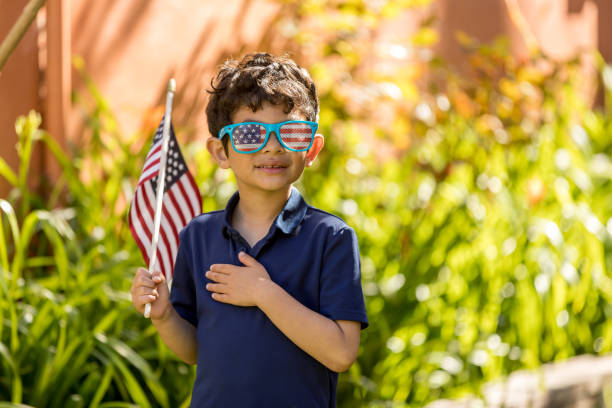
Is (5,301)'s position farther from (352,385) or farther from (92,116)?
(352,385)

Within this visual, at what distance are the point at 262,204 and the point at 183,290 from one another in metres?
0.31

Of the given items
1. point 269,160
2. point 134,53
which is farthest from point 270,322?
point 134,53

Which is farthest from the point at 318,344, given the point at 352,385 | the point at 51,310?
the point at 352,385

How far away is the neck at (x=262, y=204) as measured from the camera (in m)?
1.97

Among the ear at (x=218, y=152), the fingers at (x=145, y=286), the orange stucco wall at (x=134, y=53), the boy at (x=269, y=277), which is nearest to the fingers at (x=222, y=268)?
the boy at (x=269, y=277)

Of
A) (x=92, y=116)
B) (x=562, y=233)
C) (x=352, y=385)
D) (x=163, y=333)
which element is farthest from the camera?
(x=562, y=233)

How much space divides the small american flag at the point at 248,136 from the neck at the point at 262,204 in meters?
0.14

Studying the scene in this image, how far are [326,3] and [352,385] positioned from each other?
2.11m

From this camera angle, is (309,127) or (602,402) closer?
(309,127)

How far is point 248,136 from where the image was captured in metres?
1.87

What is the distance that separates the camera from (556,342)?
464cm

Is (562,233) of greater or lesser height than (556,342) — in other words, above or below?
above

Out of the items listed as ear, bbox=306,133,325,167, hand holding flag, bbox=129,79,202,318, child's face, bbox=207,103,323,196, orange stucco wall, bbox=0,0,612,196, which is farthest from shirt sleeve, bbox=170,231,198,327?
orange stucco wall, bbox=0,0,612,196

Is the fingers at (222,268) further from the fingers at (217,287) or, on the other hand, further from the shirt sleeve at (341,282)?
the shirt sleeve at (341,282)
